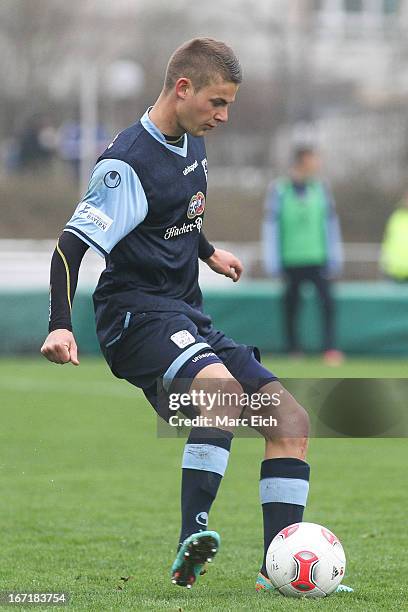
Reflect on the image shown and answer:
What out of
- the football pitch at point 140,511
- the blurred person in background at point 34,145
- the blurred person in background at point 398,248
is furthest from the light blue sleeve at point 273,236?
the blurred person in background at point 34,145

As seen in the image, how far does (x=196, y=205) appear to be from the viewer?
4.87 m

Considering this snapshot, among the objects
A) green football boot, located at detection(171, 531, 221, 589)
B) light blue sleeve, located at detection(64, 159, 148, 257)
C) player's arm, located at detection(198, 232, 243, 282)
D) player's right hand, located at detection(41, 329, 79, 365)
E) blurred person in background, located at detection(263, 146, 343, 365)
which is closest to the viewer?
player's right hand, located at detection(41, 329, 79, 365)

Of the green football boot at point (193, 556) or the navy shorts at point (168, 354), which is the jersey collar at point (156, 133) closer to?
the navy shorts at point (168, 354)

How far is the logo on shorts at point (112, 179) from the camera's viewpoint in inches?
181

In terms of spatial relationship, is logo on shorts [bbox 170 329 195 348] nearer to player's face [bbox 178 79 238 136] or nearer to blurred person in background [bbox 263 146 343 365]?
player's face [bbox 178 79 238 136]

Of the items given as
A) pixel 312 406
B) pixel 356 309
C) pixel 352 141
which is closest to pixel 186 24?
pixel 352 141

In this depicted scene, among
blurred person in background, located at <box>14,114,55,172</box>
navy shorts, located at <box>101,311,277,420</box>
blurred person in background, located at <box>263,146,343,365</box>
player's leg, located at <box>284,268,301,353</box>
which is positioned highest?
navy shorts, located at <box>101,311,277,420</box>

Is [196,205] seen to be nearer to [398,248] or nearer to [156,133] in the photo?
[156,133]

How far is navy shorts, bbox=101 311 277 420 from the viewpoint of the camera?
4.62m

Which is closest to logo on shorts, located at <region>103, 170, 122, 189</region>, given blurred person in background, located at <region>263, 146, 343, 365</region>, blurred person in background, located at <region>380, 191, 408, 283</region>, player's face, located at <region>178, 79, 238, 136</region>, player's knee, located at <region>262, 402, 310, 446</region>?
player's face, located at <region>178, 79, 238, 136</region>

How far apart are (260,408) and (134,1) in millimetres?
30602

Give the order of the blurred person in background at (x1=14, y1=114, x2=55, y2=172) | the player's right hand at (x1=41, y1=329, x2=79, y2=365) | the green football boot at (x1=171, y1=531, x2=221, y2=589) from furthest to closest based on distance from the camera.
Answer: the blurred person in background at (x1=14, y1=114, x2=55, y2=172) < the green football boot at (x1=171, y1=531, x2=221, y2=589) < the player's right hand at (x1=41, y1=329, x2=79, y2=365)

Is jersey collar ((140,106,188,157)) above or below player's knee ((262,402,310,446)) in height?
above

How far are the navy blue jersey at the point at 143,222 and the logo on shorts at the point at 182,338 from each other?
5.1 inches
